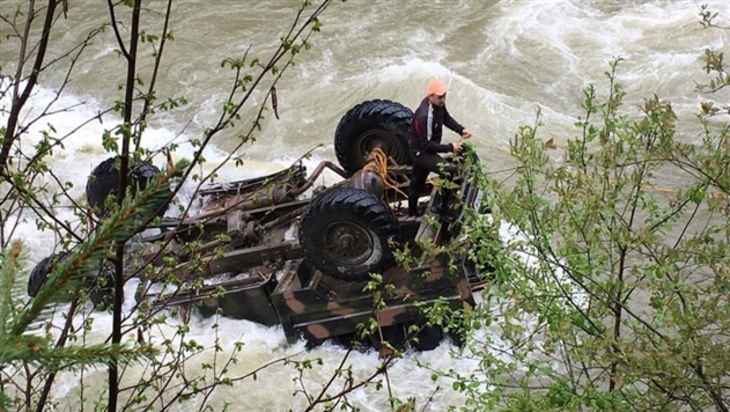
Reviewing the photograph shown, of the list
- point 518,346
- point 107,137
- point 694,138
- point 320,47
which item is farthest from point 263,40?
point 107,137

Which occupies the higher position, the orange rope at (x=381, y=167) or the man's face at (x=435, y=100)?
the man's face at (x=435, y=100)

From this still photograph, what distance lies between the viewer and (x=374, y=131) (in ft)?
28.1

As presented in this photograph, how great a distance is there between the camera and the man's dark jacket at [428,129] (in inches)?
301

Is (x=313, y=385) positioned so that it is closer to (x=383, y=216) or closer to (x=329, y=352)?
(x=329, y=352)

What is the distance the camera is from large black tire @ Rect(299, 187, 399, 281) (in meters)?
Result: 6.96

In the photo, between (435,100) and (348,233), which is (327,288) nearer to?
(348,233)

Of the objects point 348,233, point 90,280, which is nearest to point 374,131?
point 348,233

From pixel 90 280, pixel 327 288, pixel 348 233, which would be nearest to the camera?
pixel 90 280

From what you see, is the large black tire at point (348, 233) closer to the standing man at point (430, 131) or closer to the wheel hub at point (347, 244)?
the wheel hub at point (347, 244)

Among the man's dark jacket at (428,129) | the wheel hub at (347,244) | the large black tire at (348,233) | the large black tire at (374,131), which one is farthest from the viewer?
the large black tire at (374,131)

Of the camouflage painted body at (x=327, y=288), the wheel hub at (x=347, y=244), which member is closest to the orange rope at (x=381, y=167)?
the camouflage painted body at (x=327, y=288)

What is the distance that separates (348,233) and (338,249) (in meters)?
0.18

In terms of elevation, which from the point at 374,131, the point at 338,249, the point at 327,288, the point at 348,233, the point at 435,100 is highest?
the point at 435,100

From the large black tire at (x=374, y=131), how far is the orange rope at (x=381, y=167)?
22cm
